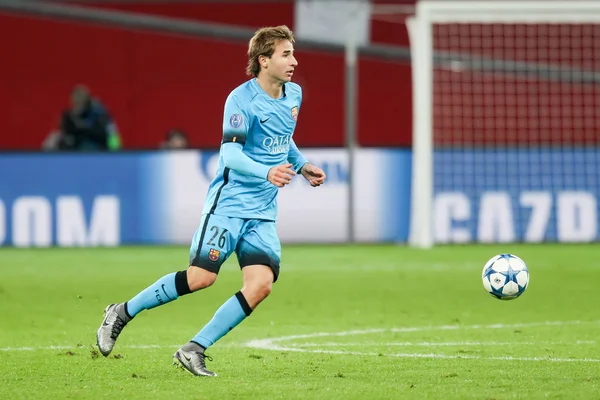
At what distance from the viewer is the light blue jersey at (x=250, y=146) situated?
7.09 meters

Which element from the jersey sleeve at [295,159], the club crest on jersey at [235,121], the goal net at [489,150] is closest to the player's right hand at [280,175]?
the club crest on jersey at [235,121]

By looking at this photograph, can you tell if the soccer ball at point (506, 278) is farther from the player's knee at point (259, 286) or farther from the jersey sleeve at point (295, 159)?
the player's knee at point (259, 286)

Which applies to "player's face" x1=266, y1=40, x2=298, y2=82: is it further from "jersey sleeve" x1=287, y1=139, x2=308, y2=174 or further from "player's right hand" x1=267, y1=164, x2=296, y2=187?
"player's right hand" x1=267, y1=164, x2=296, y2=187

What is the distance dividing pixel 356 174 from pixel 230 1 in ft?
29.0

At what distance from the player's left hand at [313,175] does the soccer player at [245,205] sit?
0.04 ft

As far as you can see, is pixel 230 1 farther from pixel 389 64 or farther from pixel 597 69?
pixel 597 69

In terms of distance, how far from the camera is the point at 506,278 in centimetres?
852

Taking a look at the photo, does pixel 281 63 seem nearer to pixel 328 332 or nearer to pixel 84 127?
pixel 328 332

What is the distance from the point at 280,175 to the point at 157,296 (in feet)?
3.43

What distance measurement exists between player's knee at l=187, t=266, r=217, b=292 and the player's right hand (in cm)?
66

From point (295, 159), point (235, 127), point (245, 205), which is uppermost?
point (235, 127)

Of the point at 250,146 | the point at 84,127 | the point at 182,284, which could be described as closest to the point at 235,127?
the point at 250,146

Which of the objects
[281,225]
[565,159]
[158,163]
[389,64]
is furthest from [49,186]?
[389,64]

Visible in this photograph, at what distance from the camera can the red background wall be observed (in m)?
25.2
